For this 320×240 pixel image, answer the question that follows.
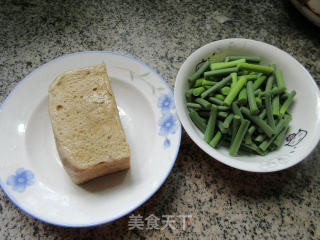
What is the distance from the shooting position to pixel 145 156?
120cm

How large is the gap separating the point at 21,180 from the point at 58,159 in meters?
0.17

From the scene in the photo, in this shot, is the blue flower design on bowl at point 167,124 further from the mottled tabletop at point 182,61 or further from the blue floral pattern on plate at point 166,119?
the mottled tabletop at point 182,61

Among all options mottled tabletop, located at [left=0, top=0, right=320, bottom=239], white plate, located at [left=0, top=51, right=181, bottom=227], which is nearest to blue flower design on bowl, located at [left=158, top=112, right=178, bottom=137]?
white plate, located at [left=0, top=51, right=181, bottom=227]

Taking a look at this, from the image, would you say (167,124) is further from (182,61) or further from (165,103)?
(182,61)

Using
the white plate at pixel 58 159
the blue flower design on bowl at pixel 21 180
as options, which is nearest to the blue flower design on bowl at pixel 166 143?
→ the white plate at pixel 58 159

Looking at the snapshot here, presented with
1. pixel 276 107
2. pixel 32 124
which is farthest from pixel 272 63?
pixel 32 124

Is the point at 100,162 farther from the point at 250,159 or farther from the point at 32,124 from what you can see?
the point at 250,159

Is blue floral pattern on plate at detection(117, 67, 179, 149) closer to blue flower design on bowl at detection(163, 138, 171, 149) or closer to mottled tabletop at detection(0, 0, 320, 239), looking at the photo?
blue flower design on bowl at detection(163, 138, 171, 149)

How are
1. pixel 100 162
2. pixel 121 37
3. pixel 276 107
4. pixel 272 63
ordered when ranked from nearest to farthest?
1. pixel 100 162
2. pixel 276 107
3. pixel 272 63
4. pixel 121 37

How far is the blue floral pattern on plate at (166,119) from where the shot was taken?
1196 mm

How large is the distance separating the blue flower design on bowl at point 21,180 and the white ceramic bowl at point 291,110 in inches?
26.1

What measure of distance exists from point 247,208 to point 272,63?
674mm

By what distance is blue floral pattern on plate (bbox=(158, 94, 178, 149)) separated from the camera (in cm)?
120

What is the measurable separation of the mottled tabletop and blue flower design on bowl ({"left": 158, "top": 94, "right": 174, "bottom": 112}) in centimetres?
17
